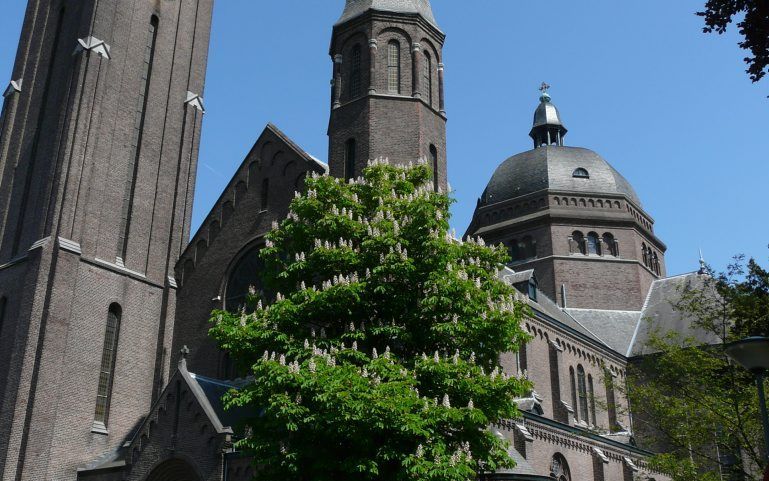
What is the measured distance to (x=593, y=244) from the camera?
46.5 m

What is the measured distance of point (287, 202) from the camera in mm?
28453

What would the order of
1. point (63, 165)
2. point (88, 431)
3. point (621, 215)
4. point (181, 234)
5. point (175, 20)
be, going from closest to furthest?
1. point (88, 431)
2. point (63, 165)
3. point (181, 234)
4. point (175, 20)
5. point (621, 215)

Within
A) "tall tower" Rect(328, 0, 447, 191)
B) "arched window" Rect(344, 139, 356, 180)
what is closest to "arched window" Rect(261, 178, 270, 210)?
"tall tower" Rect(328, 0, 447, 191)

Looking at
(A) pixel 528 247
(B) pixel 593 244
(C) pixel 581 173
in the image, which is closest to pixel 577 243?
(B) pixel 593 244

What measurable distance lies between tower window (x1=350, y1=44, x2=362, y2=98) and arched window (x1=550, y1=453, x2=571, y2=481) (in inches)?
576

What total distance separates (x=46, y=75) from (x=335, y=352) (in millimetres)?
23911

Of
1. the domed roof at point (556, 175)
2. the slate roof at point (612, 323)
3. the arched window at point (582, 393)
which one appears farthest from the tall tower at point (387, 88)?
the domed roof at point (556, 175)

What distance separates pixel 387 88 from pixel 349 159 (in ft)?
9.65

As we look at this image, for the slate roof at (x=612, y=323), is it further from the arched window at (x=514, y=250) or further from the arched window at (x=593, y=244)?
the arched window at (x=514, y=250)

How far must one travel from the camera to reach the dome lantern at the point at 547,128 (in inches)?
2159

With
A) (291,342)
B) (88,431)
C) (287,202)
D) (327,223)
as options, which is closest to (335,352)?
(291,342)

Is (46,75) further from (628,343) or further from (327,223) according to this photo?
(628,343)

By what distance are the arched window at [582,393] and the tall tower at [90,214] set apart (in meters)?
17.9

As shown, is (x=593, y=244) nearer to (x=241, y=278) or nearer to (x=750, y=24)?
(x=241, y=278)
